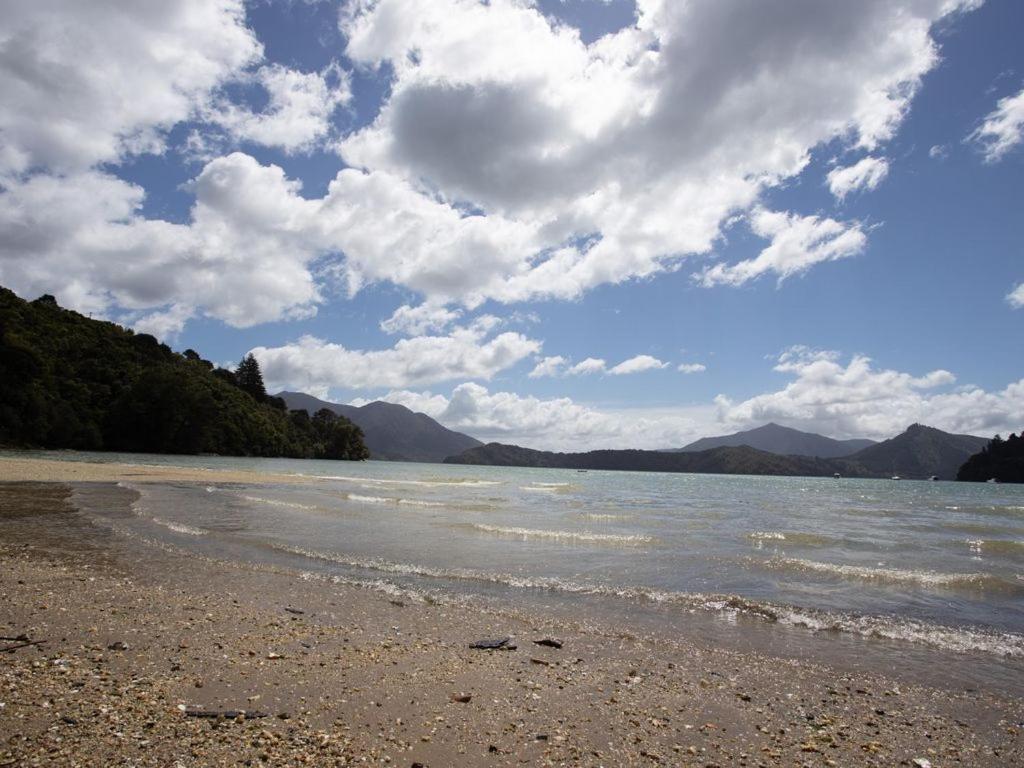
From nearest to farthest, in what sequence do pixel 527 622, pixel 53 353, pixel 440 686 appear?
pixel 440 686 < pixel 527 622 < pixel 53 353

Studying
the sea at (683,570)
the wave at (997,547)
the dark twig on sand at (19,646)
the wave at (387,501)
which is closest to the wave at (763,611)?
the sea at (683,570)

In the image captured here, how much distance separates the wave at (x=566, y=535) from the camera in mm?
19716

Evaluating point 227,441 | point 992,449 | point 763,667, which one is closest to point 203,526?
point 763,667

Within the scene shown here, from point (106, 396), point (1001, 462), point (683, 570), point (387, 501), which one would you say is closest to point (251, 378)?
point (106, 396)

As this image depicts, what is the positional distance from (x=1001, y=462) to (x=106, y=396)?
257468mm

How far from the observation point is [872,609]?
37.5 ft

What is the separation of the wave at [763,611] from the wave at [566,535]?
676cm

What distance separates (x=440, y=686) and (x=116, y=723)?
10.2 feet

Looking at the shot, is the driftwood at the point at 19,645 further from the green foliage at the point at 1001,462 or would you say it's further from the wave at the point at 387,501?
the green foliage at the point at 1001,462

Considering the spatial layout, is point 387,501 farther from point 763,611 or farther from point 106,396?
point 106,396

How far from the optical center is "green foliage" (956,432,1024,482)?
595ft

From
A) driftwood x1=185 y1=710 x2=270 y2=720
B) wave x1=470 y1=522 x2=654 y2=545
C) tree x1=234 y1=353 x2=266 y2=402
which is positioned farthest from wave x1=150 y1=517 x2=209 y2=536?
tree x1=234 y1=353 x2=266 y2=402

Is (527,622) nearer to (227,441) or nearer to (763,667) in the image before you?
(763,667)

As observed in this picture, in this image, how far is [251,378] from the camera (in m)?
187
